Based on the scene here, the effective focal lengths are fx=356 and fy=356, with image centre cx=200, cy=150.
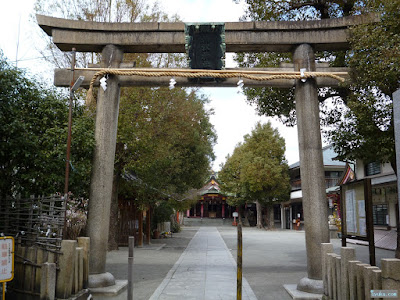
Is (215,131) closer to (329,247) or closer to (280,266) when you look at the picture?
(280,266)

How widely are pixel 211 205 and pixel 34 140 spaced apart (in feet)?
170

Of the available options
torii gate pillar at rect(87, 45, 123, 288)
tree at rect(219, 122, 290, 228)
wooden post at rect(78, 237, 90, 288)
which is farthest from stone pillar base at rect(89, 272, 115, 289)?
tree at rect(219, 122, 290, 228)

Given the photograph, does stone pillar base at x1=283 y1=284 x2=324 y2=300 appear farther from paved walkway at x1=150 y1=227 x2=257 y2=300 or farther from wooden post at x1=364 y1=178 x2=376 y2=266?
wooden post at x1=364 y1=178 x2=376 y2=266

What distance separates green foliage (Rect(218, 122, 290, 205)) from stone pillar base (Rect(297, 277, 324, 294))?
100 ft

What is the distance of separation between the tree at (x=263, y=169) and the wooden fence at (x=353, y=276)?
3226 cm

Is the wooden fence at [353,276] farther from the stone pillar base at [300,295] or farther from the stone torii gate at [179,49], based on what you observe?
the stone torii gate at [179,49]

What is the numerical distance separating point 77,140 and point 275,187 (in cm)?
3346

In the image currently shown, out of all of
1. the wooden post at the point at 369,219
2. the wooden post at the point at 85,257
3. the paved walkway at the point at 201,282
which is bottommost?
the paved walkway at the point at 201,282

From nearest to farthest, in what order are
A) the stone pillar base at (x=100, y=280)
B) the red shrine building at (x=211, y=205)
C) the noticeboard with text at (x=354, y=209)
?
1. the noticeboard with text at (x=354, y=209)
2. the stone pillar base at (x=100, y=280)
3. the red shrine building at (x=211, y=205)

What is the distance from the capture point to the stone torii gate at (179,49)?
816 centimetres

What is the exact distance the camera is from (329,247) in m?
6.23

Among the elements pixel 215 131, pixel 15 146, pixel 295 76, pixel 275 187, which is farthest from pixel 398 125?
pixel 275 187

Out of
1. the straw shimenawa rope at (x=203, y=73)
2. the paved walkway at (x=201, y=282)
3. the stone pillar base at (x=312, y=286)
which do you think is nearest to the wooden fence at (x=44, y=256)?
the paved walkway at (x=201, y=282)

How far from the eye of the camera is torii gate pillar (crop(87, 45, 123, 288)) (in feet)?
25.8
